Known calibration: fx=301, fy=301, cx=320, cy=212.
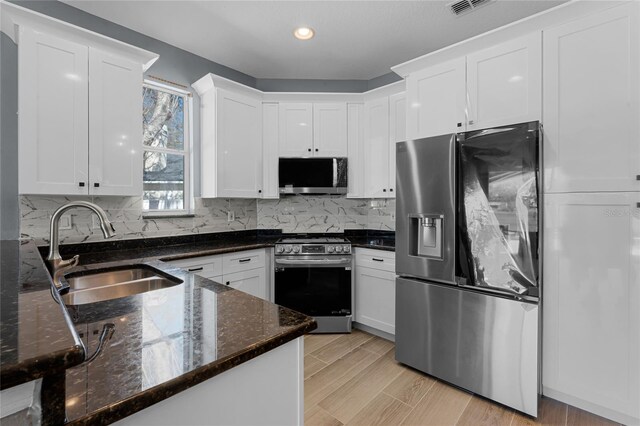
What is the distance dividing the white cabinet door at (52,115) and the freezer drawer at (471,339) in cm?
260

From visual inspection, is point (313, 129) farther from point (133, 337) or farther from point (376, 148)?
point (133, 337)

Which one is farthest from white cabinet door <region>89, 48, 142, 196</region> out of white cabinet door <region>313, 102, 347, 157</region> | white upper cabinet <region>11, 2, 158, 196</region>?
white cabinet door <region>313, 102, 347, 157</region>

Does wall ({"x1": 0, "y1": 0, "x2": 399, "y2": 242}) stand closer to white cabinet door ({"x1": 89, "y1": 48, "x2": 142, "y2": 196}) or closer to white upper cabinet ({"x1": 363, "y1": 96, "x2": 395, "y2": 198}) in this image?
white cabinet door ({"x1": 89, "y1": 48, "x2": 142, "y2": 196})

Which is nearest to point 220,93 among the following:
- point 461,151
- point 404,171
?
point 404,171

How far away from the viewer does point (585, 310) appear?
185cm

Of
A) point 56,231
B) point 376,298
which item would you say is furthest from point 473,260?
point 56,231

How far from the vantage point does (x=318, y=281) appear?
3059mm

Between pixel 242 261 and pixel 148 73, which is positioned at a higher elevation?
pixel 148 73

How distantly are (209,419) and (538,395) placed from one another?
7.00ft

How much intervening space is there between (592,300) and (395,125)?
2174 mm

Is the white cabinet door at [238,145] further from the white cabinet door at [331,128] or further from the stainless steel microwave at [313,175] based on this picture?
the white cabinet door at [331,128]

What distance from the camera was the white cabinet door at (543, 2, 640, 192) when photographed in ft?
5.69

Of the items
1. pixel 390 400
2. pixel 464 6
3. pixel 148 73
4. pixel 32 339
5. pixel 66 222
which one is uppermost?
pixel 464 6

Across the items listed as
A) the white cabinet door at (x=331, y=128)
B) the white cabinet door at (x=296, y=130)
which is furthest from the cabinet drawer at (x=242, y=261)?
the white cabinet door at (x=331, y=128)
